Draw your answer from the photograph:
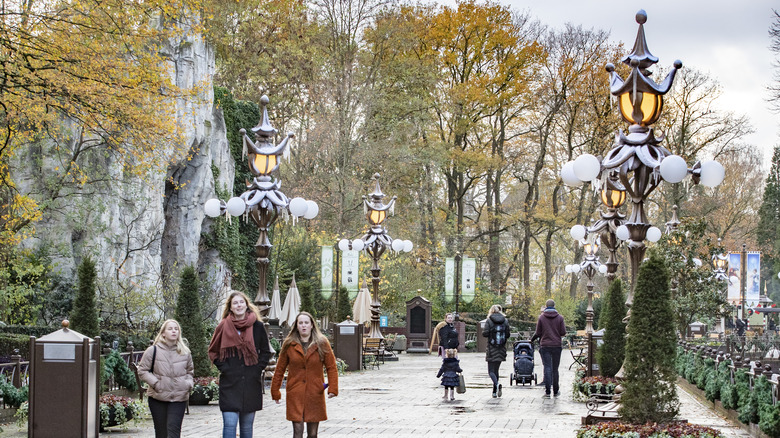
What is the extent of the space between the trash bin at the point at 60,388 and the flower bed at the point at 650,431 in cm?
578

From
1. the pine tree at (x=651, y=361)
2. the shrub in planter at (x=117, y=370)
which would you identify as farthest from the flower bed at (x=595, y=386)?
the shrub in planter at (x=117, y=370)

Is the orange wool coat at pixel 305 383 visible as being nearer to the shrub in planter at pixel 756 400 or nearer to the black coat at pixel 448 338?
the shrub in planter at pixel 756 400

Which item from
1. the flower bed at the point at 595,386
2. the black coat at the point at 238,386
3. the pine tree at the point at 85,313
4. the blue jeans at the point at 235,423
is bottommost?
the flower bed at the point at 595,386

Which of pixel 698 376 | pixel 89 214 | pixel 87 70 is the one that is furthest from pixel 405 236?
pixel 87 70

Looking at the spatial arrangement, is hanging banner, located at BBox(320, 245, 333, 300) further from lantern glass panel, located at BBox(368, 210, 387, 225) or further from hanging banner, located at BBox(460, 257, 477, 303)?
hanging banner, located at BBox(460, 257, 477, 303)

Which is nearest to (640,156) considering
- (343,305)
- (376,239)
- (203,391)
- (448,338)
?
(448,338)

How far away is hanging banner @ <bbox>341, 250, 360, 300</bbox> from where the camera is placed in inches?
1308

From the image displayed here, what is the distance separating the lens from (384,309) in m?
41.9

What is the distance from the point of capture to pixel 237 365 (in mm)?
8789

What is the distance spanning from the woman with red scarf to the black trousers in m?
0.52

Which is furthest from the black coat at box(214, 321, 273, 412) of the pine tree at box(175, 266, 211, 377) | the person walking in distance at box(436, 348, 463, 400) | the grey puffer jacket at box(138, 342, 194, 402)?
the person walking in distance at box(436, 348, 463, 400)

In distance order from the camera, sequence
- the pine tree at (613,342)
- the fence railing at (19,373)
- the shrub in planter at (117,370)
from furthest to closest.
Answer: the pine tree at (613,342)
the shrub in planter at (117,370)
the fence railing at (19,373)

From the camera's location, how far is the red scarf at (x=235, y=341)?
880 cm

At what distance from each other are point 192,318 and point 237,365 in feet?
22.1
